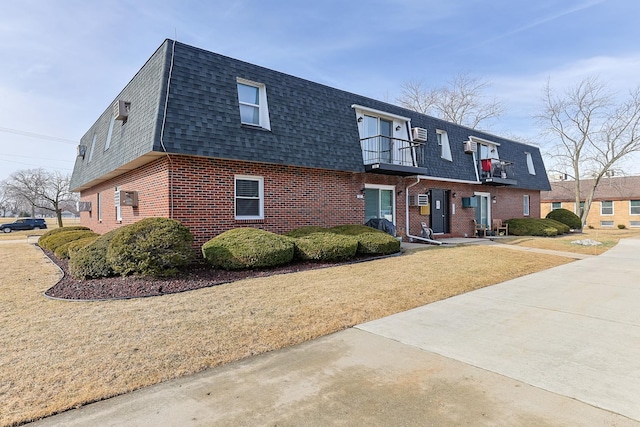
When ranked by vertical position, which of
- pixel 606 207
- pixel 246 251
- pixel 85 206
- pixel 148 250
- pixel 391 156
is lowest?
pixel 246 251

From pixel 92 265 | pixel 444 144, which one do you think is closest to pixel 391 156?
pixel 444 144

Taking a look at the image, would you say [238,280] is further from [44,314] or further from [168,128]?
[168,128]

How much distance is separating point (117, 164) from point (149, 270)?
5511 mm

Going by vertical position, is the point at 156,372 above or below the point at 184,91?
below

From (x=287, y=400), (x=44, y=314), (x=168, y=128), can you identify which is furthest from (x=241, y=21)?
(x=287, y=400)

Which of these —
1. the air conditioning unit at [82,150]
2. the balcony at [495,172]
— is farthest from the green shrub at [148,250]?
the balcony at [495,172]

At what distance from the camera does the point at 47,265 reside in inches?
396

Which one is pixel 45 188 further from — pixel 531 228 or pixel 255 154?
pixel 531 228

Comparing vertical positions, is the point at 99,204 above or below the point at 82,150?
below

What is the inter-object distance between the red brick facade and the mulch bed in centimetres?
159

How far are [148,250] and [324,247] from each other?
4.16 m

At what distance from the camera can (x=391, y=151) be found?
13344 mm

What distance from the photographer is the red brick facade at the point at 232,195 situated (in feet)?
28.8

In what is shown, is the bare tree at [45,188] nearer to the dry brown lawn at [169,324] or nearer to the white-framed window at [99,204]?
the white-framed window at [99,204]
